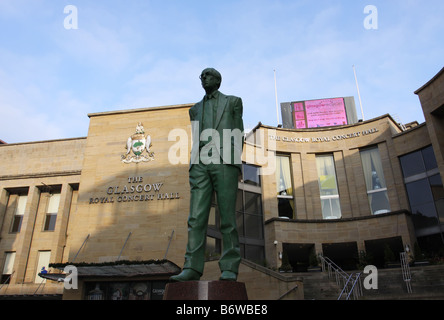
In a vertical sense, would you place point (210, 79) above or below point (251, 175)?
below

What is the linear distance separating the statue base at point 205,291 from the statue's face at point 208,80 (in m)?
3.84

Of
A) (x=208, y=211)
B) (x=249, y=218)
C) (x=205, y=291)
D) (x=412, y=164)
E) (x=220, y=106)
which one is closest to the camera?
(x=205, y=291)

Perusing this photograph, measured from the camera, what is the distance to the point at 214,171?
22.2 feet

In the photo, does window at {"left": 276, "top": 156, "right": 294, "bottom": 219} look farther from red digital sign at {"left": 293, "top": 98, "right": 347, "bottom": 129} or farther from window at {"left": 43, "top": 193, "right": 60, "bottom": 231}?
window at {"left": 43, "top": 193, "right": 60, "bottom": 231}

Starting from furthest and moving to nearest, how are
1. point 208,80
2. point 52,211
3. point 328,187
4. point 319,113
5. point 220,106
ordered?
point 319,113 < point 52,211 < point 328,187 < point 208,80 < point 220,106

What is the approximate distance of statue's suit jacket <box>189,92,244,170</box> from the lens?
693 cm

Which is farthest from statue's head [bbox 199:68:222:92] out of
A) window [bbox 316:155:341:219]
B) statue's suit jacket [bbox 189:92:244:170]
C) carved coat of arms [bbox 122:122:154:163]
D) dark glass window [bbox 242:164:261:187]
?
window [bbox 316:155:341:219]

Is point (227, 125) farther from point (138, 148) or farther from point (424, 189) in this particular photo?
point (424, 189)

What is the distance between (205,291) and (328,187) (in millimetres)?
25249

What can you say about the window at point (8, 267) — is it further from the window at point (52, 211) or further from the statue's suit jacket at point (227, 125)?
the statue's suit jacket at point (227, 125)

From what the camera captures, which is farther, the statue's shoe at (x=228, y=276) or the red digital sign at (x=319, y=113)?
the red digital sign at (x=319, y=113)

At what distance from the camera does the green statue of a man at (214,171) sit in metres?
6.32

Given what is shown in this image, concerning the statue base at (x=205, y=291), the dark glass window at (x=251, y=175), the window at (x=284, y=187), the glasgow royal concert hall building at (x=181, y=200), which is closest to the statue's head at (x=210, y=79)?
the statue base at (x=205, y=291)

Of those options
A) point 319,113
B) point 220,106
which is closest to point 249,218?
point 319,113
